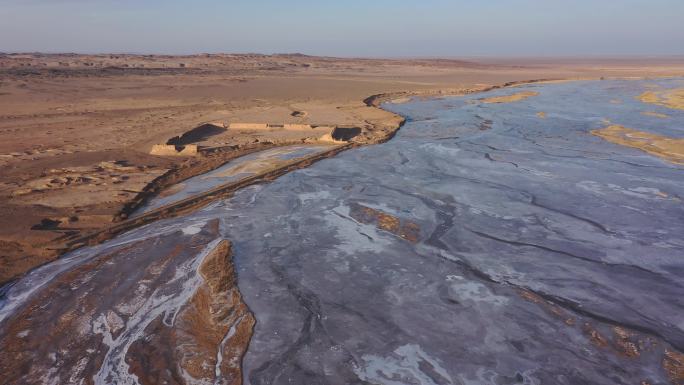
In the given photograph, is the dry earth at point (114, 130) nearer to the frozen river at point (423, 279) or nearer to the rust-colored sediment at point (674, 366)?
the frozen river at point (423, 279)

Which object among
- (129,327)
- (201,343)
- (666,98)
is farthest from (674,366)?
(666,98)

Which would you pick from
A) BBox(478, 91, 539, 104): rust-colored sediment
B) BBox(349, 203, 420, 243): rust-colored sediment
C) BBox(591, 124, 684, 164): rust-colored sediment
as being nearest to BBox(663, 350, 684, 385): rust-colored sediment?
→ BBox(349, 203, 420, 243): rust-colored sediment

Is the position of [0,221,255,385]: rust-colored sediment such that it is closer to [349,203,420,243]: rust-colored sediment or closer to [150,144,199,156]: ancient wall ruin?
[349,203,420,243]: rust-colored sediment

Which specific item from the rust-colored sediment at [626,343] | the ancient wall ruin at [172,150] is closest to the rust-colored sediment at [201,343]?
the rust-colored sediment at [626,343]

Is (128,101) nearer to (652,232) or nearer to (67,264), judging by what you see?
A: (67,264)

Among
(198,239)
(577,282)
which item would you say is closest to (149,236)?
(198,239)
